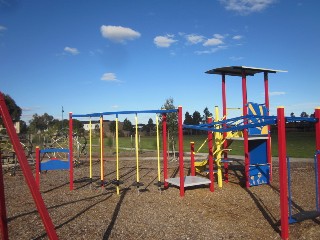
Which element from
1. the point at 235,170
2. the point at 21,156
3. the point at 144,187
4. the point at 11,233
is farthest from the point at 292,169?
the point at 21,156

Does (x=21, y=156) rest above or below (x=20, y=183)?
above

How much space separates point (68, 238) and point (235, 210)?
385cm

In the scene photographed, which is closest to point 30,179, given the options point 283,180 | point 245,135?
point 283,180

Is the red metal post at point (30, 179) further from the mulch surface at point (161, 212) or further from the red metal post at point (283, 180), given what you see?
the red metal post at point (283, 180)

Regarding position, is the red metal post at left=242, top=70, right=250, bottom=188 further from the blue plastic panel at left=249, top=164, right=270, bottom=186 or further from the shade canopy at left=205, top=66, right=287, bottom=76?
the shade canopy at left=205, top=66, right=287, bottom=76

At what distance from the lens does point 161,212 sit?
7375 mm

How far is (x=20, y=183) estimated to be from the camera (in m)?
12.0

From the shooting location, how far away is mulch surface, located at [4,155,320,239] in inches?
233

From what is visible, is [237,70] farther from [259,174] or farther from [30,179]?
[30,179]

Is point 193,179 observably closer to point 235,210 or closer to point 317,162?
point 235,210

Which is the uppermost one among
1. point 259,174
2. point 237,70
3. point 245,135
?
point 237,70

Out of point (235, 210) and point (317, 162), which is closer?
point (317, 162)

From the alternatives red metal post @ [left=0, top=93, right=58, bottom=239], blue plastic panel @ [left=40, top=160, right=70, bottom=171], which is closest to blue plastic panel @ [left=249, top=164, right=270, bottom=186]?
blue plastic panel @ [left=40, top=160, right=70, bottom=171]

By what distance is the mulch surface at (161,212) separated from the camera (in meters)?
5.91
